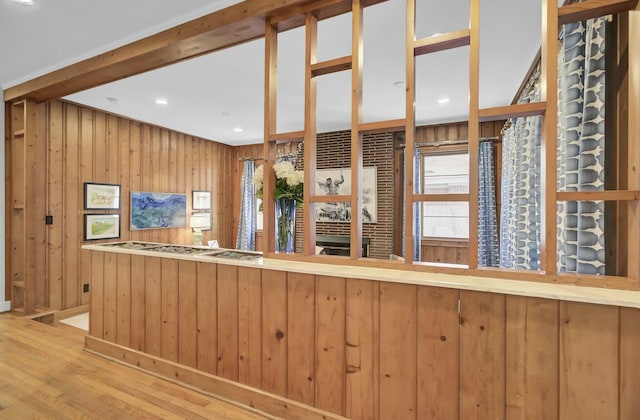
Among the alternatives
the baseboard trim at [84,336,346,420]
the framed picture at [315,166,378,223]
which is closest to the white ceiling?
the framed picture at [315,166,378,223]

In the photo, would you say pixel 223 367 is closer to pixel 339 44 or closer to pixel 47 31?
pixel 339 44

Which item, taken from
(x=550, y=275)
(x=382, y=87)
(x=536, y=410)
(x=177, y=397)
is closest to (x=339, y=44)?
(x=382, y=87)

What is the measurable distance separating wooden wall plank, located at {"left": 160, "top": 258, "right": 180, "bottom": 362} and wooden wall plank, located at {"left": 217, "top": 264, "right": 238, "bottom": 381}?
42 cm

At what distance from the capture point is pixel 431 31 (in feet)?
8.51

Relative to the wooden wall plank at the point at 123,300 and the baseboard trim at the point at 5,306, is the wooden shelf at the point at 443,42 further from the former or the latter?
the baseboard trim at the point at 5,306

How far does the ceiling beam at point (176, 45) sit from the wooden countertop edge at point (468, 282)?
1543mm

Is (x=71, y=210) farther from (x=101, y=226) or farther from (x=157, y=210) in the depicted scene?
(x=157, y=210)

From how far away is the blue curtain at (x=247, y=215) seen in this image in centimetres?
694

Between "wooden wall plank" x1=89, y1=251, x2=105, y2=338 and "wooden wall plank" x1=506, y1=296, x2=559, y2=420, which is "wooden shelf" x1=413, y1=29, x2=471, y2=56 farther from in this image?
"wooden wall plank" x1=89, y1=251, x2=105, y2=338

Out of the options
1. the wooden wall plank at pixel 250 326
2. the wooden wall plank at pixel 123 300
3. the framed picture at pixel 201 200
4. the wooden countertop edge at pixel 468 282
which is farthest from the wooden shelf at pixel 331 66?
the framed picture at pixel 201 200

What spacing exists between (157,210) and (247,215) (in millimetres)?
1889

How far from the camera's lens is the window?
533cm

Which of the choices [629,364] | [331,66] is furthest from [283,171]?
[629,364]

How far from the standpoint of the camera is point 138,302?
249cm
